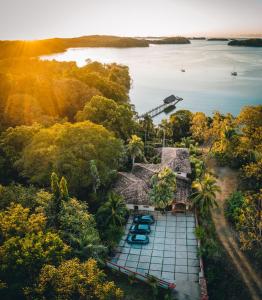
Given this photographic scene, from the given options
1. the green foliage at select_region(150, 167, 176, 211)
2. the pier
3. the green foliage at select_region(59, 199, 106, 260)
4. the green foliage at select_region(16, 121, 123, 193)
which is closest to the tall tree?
the green foliage at select_region(16, 121, 123, 193)

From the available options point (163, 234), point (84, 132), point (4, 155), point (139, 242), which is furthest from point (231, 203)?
point (4, 155)

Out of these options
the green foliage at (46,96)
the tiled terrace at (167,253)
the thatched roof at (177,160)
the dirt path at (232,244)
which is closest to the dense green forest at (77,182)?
the green foliage at (46,96)

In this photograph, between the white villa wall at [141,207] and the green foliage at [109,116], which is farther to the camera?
the green foliage at [109,116]

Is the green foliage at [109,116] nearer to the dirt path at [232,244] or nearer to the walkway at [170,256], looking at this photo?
the dirt path at [232,244]

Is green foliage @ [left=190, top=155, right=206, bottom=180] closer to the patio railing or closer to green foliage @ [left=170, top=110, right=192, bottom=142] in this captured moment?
green foliage @ [left=170, top=110, right=192, bottom=142]

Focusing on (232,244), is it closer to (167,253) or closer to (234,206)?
(234,206)

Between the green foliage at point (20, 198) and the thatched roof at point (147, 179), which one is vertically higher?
the green foliage at point (20, 198)
